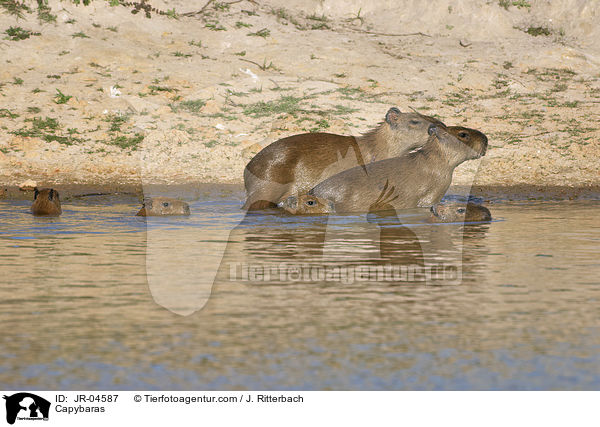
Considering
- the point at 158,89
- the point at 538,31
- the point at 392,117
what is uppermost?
the point at 538,31

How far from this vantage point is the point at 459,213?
1030 cm

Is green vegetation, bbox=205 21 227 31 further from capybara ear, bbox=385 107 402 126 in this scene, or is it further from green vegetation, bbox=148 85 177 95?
capybara ear, bbox=385 107 402 126

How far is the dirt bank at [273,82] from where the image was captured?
1497 centimetres

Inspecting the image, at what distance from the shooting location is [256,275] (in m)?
6.41

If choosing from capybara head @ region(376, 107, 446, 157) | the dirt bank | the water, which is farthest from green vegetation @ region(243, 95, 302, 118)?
the water

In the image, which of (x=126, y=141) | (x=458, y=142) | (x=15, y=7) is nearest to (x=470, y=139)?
(x=458, y=142)

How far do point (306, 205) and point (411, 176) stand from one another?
5.19 feet

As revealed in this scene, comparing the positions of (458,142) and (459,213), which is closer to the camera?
(459,213)

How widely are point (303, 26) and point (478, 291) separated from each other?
51.1ft

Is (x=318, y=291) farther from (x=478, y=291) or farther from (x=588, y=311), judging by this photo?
(x=588, y=311)

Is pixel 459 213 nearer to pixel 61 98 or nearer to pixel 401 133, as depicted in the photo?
pixel 401 133
